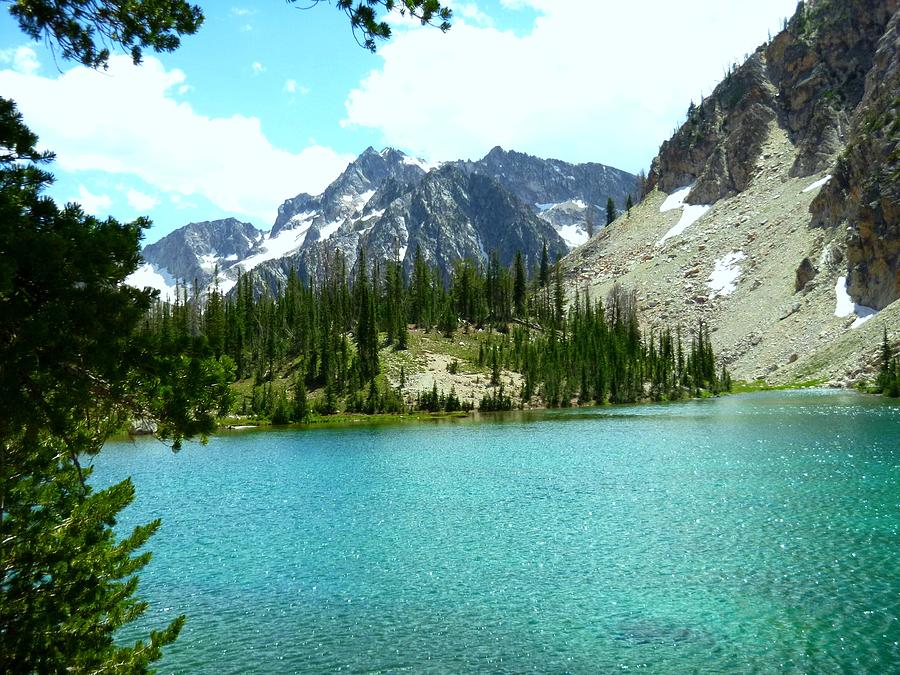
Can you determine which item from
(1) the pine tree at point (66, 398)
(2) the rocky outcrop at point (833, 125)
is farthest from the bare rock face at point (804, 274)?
(1) the pine tree at point (66, 398)

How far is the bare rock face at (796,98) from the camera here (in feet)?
519

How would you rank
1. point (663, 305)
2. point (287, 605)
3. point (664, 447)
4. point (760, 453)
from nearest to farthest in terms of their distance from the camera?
1. point (287, 605)
2. point (760, 453)
3. point (664, 447)
4. point (663, 305)

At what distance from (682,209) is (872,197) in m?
71.3

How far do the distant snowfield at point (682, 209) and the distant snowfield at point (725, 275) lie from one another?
22866 millimetres

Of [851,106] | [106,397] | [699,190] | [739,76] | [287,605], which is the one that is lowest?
[287,605]

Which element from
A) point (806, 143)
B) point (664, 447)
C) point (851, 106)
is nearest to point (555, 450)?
point (664, 447)

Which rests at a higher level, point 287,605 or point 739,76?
point 739,76

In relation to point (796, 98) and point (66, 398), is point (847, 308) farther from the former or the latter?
point (66, 398)

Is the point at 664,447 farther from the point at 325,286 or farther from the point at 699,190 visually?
the point at 699,190

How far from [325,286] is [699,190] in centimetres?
11980

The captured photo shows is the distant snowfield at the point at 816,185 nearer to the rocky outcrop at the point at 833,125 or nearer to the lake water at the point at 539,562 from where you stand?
the rocky outcrop at the point at 833,125

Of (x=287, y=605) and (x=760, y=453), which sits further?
(x=760, y=453)

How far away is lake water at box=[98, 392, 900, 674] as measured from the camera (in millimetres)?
13742

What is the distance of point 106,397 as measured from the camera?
6836mm
